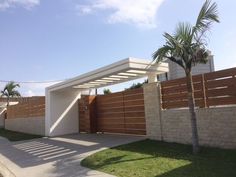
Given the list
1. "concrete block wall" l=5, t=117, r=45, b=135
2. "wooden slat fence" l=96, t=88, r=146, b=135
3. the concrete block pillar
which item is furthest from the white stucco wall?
the concrete block pillar

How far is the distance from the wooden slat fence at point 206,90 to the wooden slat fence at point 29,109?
459 inches

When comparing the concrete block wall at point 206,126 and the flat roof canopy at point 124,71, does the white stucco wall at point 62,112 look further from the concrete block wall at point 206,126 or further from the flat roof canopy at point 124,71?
the concrete block wall at point 206,126

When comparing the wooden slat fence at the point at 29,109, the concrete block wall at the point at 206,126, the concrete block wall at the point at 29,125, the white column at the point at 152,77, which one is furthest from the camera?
the wooden slat fence at the point at 29,109

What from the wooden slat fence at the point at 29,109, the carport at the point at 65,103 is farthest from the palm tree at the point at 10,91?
the carport at the point at 65,103

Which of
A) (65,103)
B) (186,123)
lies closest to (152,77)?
(186,123)

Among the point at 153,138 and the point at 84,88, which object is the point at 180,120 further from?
the point at 84,88

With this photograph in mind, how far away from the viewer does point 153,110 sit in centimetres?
1204

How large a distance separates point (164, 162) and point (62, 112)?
38.9 ft

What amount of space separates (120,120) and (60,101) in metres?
5.08

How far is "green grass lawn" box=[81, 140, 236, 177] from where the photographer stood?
6.86 metres

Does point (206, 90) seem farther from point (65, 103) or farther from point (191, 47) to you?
point (65, 103)

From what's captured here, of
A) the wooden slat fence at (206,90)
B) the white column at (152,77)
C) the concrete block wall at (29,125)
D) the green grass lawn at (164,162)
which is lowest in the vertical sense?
the green grass lawn at (164,162)

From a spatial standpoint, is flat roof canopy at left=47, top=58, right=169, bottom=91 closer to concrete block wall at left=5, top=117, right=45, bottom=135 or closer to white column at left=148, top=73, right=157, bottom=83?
white column at left=148, top=73, right=157, bottom=83

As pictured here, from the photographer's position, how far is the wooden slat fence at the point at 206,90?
9.16 m
